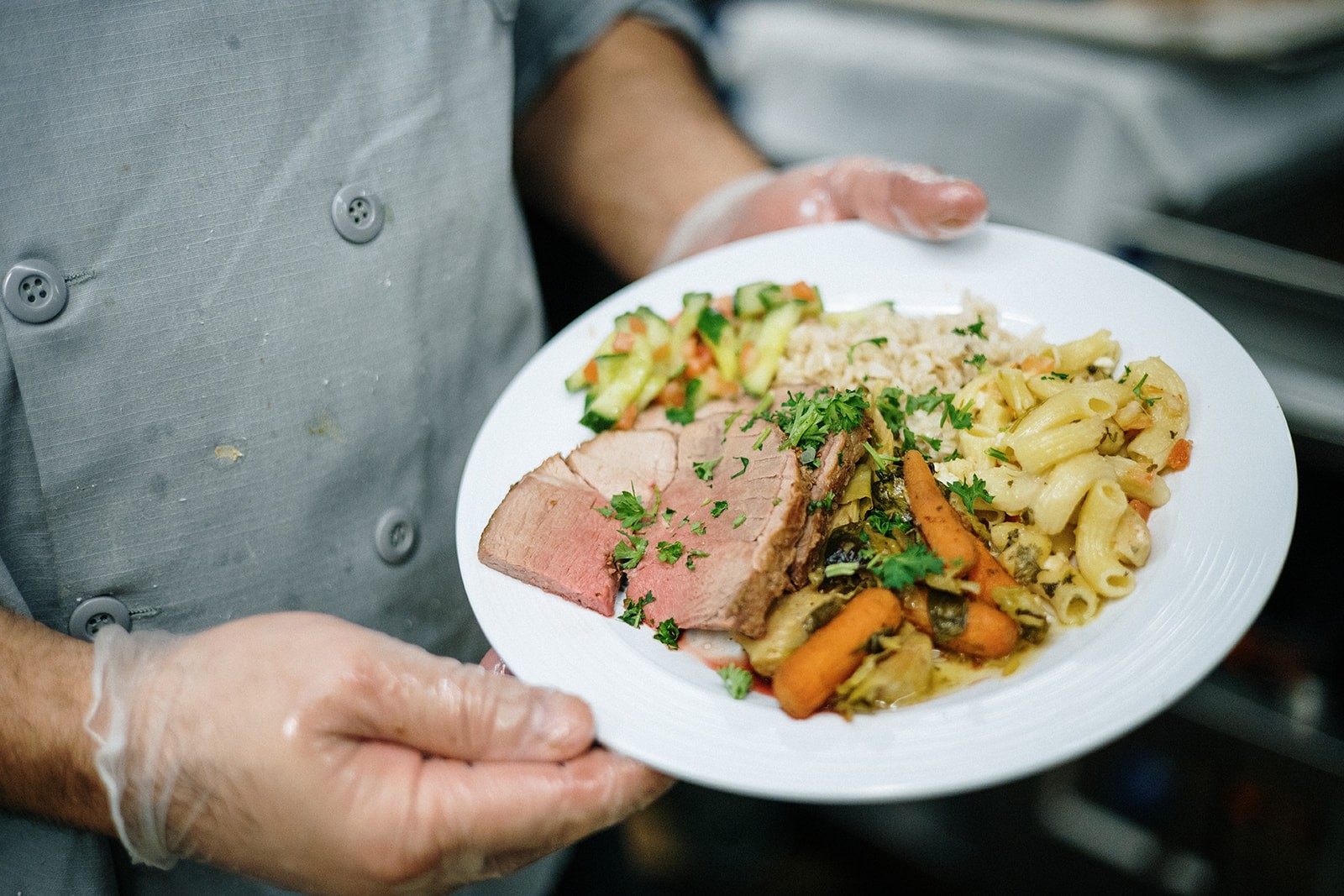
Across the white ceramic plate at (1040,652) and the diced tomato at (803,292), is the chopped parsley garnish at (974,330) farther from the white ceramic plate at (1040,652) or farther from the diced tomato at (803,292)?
the diced tomato at (803,292)

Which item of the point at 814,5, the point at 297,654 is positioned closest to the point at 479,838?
the point at 297,654

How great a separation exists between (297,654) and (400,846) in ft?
1.18

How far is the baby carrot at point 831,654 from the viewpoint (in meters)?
1.52

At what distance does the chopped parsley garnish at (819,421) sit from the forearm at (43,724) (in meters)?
1.38

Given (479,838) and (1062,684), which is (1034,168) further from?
(479,838)

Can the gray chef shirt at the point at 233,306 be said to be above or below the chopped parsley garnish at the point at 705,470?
above

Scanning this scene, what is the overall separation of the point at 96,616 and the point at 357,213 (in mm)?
959

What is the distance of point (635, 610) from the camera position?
5.77ft

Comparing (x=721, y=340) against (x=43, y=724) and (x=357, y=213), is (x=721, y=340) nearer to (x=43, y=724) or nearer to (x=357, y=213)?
(x=357, y=213)

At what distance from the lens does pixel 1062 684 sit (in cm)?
142

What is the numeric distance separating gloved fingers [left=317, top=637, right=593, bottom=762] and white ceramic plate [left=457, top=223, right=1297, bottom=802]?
6cm

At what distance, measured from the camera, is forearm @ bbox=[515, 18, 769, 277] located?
9.30 ft

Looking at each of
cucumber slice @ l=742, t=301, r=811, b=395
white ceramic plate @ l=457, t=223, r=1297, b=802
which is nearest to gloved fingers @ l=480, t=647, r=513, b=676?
white ceramic plate @ l=457, t=223, r=1297, b=802

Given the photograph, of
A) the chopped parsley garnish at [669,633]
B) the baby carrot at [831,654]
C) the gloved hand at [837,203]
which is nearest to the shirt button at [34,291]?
the chopped parsley garnish at [669,633]
